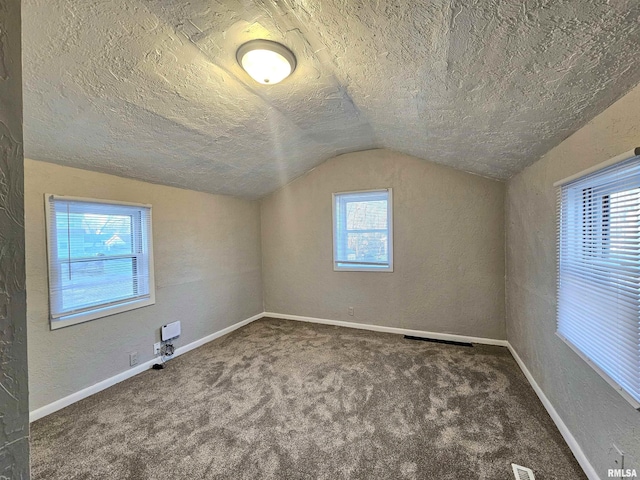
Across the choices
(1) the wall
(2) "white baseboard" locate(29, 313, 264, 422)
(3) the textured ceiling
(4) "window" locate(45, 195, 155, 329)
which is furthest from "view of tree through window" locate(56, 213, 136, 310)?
(2) "white baseboard" locate(29, 313, 264, 422)

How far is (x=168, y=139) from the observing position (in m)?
2.26

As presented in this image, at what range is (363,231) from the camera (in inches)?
159

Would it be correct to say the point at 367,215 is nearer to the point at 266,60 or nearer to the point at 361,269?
the point at 361,269

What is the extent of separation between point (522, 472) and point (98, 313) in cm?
337

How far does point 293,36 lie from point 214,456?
99.4 inches

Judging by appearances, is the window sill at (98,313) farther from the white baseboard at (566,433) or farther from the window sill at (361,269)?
the white baseboard at (566,433)

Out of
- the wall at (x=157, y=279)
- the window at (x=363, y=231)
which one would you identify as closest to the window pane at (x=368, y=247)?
the window at (x=363, y=231)

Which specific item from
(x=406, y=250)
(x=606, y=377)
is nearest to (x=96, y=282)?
(x=406, y=250)

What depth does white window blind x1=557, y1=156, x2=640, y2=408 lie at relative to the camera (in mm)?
1218

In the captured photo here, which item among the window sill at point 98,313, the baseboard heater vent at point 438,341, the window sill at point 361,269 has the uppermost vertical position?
the window sill at point 361,269

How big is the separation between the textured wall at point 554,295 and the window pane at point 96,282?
366 cm

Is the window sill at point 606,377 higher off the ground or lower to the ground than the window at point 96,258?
lower

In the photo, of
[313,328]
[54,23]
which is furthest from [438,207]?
[54,23]

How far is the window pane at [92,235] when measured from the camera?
2291 millimetres
